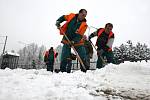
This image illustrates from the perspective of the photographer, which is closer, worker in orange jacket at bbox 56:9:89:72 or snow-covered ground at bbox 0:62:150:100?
snow-covered ground at bbox 0:62:150:100

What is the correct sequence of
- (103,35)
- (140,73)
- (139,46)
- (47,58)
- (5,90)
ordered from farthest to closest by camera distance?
(139,46), (47,58), (103,35), (140,73), (5,90)

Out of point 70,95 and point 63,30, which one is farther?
point 63,30

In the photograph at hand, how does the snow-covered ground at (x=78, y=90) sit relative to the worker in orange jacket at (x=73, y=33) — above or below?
below

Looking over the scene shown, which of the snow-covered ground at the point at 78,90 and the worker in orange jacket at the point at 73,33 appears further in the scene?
the worker in orange jacket at the point at 73,33

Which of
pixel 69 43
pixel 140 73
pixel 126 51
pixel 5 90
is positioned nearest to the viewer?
pixel 5 90

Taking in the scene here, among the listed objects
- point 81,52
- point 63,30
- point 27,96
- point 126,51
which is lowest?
point 27,96

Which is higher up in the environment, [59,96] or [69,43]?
[69,43]

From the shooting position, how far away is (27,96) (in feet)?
8.77

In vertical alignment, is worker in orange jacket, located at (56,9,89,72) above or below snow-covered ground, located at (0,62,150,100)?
above

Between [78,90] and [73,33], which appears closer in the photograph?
[78,90]

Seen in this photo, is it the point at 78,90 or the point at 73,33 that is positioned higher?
the point at 73,33

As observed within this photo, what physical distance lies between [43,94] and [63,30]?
4.61 metres

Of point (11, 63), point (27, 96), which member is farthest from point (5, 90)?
point (11, 63)

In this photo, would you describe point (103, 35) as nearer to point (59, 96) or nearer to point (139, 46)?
point (59, 96)
